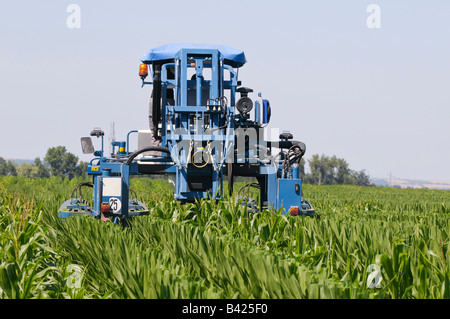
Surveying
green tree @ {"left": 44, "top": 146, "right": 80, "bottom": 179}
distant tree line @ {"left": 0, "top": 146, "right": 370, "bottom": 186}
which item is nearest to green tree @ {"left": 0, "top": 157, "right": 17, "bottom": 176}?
distant tree line @ {"left": 0, "top": 146, "right": 370, "bottom": 186}

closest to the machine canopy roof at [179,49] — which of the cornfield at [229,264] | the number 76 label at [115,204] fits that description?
the number 76 label at [115,204]

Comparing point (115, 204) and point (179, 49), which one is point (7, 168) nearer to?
point (179, 49)

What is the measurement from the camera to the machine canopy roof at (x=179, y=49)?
40.6ft

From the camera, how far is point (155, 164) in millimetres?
11688

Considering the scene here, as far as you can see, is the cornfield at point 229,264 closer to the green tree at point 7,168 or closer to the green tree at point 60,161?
the green tree at point 60,161

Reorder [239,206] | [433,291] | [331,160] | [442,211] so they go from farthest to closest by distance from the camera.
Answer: [331,160] < [442,211] < [239,206] < [433,291]

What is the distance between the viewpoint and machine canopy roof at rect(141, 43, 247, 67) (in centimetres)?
1238

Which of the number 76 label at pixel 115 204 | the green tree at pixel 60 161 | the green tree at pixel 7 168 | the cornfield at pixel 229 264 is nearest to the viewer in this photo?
the cornfield at pixel 229 264

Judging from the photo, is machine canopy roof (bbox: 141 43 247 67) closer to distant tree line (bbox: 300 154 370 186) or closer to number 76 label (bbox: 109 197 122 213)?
number 76 label (bbox: 109 197 122 213)

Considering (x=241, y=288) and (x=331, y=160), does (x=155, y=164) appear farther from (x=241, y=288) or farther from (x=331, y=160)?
(x=331, y=160)

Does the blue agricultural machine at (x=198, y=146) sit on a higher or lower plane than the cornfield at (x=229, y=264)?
higher

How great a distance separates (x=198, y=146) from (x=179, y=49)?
2.41 m
